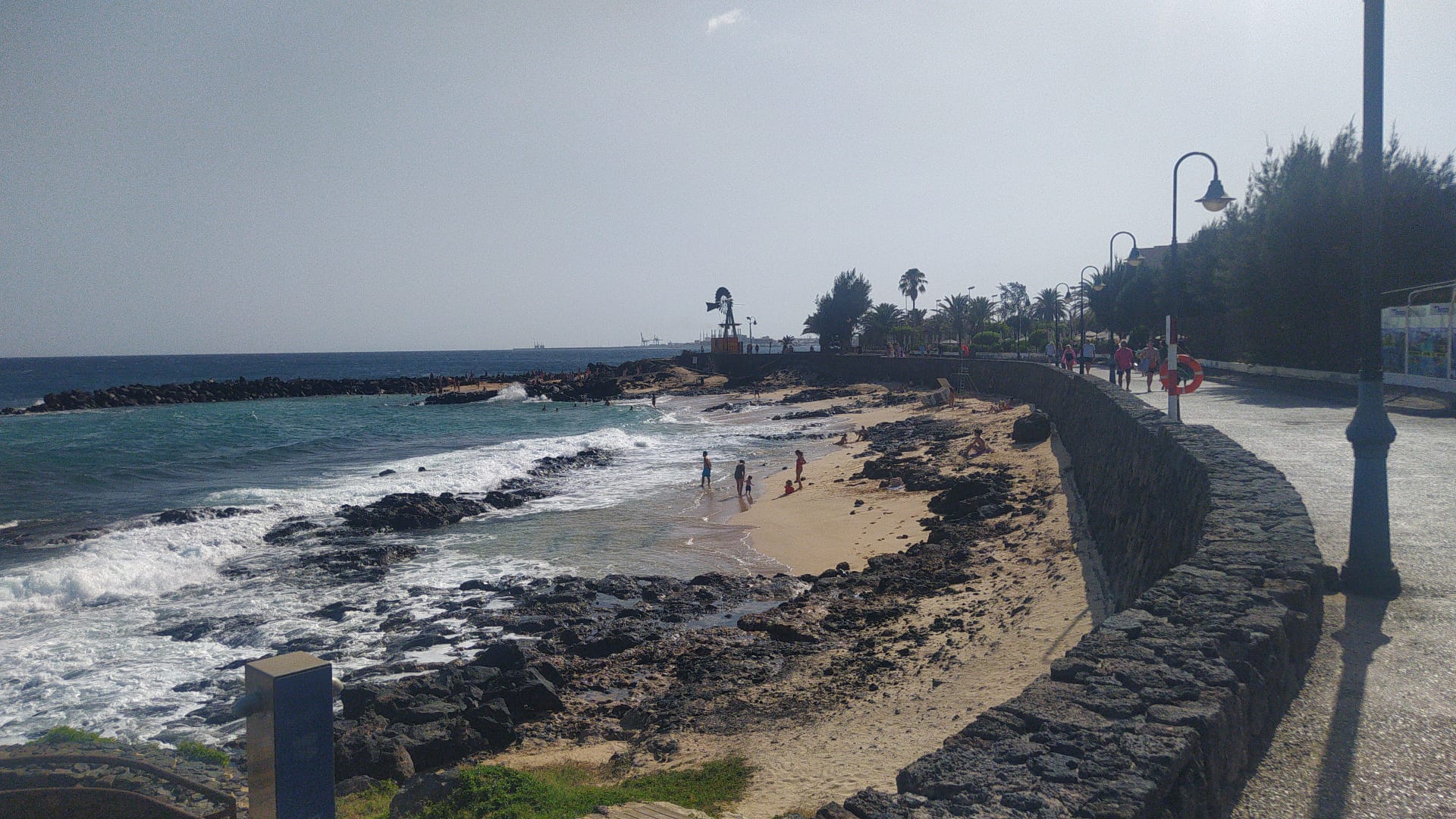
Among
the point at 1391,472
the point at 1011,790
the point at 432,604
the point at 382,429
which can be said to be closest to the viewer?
the point at 1011,790

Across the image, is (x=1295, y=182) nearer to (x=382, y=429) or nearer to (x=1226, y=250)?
(x=1226, y=250)

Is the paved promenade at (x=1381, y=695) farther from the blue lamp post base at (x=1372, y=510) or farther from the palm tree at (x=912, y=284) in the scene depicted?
the palm tree at (x=912, y=284)

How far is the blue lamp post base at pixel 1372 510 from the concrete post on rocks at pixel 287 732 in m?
7.00

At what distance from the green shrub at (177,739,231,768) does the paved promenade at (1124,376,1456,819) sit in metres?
8.75

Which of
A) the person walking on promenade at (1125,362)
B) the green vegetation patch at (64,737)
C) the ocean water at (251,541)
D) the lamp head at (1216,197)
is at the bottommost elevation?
the ocean water at (251,541)

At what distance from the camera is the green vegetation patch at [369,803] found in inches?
287

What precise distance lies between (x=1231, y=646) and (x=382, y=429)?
47.5 meters

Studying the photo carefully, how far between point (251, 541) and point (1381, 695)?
2131 centimetres

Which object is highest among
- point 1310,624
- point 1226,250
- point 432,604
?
point 1226,250

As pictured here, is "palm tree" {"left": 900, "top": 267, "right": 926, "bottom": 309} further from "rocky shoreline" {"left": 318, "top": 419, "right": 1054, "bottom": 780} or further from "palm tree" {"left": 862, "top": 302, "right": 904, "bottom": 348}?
"rocky shoreline" {"left": 318, "top": 419, "right": 1054, "bottom": 780}

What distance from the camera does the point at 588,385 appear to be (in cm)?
7062

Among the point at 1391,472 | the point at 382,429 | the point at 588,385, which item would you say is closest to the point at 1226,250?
the point at 1391,472

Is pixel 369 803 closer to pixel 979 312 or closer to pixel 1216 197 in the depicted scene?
pixel 1216 197

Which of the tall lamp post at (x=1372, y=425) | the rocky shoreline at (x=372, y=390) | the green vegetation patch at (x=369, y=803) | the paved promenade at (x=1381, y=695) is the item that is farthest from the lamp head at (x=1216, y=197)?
the rocky shoreline at (x=372, y=390)
